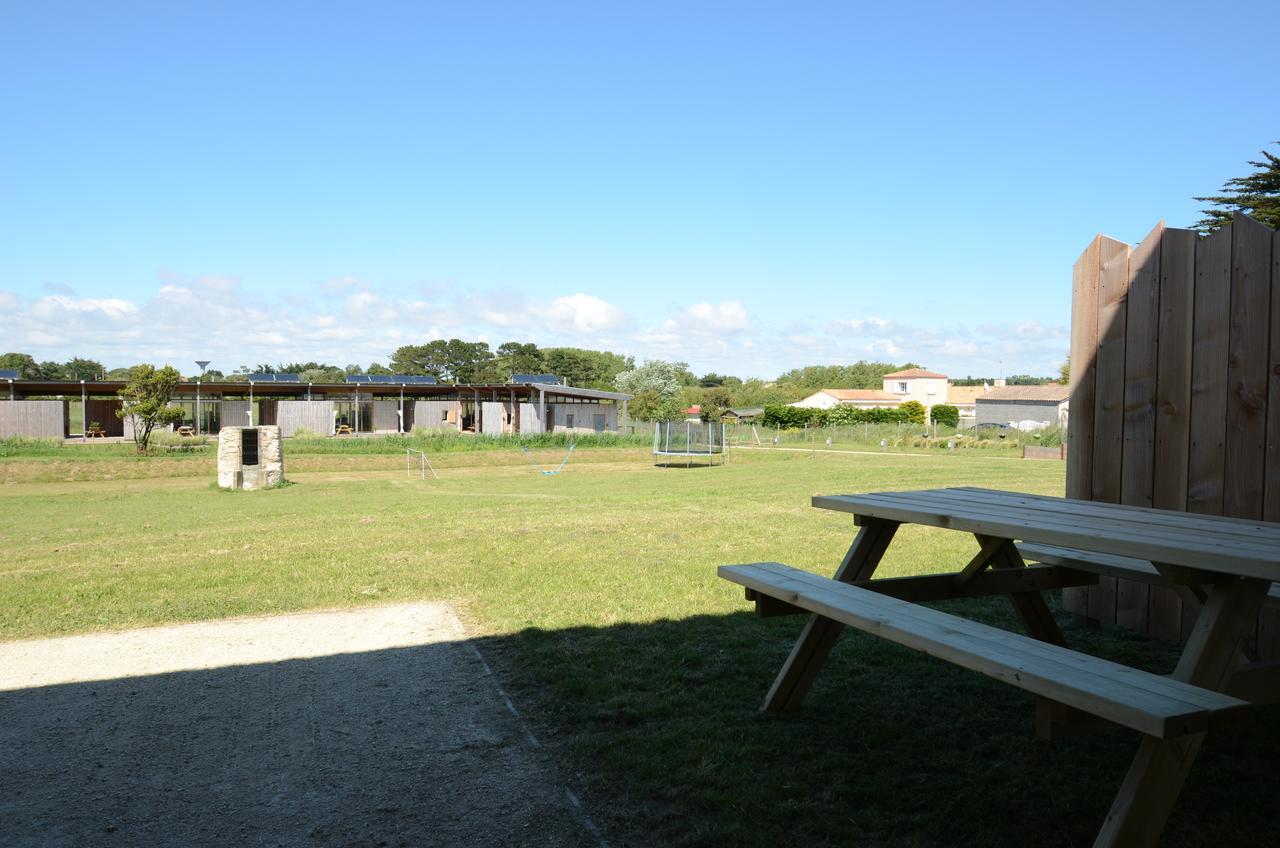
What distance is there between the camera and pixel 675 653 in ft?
16.0

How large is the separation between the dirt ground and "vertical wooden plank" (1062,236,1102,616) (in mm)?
3702

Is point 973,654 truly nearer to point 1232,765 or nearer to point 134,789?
point 1232,765

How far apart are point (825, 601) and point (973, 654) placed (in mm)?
818

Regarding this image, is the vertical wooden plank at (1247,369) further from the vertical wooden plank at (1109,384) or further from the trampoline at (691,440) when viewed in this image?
the trampoline at (691,440)

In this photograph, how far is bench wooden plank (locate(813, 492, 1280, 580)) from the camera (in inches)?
95.7

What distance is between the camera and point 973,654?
8.63 feet

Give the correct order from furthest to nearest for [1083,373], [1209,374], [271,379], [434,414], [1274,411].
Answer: [434,414], [271,379], [1083,373], [1209,374], [1274,411]

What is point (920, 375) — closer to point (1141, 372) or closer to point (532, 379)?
point (532, 379)

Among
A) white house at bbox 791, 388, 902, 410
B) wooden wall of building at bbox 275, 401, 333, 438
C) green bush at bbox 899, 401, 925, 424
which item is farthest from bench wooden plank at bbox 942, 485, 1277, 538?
white house at bbox 791, 388, 902, 410

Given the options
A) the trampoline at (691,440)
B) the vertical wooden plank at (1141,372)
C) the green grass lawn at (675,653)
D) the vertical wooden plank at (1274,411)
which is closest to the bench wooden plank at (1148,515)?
the vertical wooden plank at (1274,411)

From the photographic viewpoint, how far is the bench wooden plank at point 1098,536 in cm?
243

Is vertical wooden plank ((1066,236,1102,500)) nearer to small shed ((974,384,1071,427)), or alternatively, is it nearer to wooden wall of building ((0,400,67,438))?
wooden wall of building ((0,400,67,438))

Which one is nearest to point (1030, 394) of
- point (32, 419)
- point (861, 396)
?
point (861, 396)

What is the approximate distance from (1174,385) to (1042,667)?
10.0 ft
